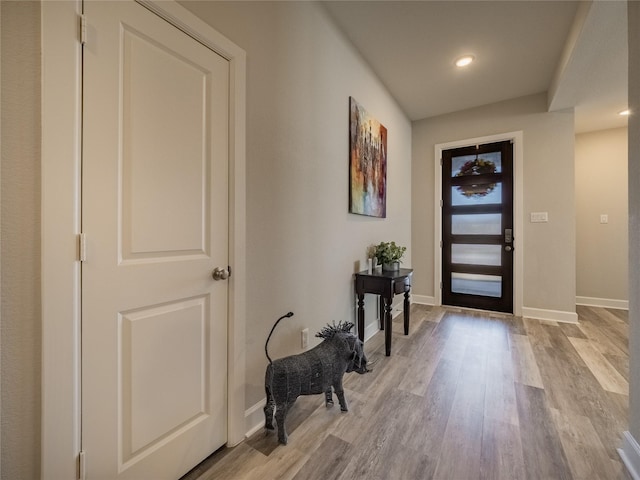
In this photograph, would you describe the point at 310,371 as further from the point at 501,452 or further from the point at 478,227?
the point at 478,227

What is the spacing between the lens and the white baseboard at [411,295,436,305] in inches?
157

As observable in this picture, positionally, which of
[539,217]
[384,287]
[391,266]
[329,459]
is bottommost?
[329,459]

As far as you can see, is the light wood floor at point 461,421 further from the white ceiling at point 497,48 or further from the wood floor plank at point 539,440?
the white ceiling at point 497,48

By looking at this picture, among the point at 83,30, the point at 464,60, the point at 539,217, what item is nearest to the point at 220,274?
the point at 83,30

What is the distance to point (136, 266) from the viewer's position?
1.00m

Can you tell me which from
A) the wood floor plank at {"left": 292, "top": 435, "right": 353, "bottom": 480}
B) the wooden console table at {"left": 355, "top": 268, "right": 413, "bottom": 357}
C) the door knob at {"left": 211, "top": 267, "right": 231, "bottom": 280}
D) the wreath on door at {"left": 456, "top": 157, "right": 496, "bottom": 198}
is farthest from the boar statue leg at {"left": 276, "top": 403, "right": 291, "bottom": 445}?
the wreath on door at {"left": 456, "top": 157, "right": 496, "bottom": 198}

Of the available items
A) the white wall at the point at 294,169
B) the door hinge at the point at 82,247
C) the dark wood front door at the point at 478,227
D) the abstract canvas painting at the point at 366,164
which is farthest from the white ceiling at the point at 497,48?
the door hinge at the point at 82,247

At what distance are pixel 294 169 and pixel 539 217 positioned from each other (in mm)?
3298

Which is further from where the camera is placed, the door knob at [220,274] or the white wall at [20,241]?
the door knob at [220,274]

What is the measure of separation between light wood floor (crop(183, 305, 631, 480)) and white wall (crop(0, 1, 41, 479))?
69cm

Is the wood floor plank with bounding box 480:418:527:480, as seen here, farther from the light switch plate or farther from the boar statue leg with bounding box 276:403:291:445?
the light switch plate

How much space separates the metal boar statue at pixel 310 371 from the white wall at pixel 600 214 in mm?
4453

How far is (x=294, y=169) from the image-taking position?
1720 millimetres

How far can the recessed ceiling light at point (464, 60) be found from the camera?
262 cm
